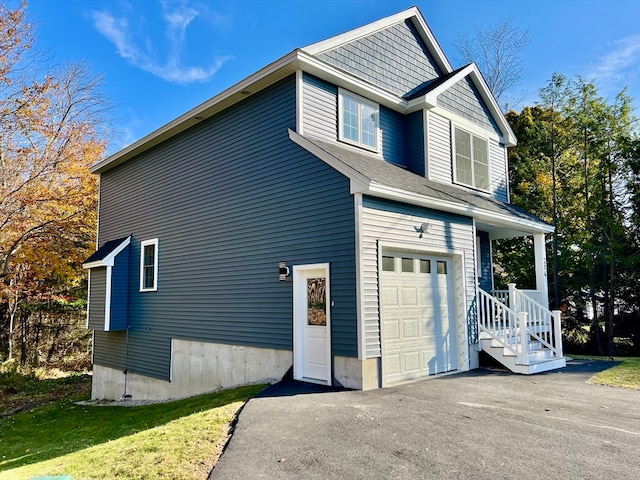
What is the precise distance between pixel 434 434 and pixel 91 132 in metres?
17.9

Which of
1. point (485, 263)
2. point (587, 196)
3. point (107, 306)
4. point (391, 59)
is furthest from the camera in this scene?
point (587, 196)

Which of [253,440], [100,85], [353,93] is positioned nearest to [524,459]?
[253,440]

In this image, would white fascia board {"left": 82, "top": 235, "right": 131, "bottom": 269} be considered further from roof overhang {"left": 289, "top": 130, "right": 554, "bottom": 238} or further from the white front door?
roof overhang {"left": 289, "top": 130, "right": 554, "bottom": 238}

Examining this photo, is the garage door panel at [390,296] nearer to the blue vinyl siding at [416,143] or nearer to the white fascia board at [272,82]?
the blue vinyl siding at [416,143]

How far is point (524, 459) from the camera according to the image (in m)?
4.13

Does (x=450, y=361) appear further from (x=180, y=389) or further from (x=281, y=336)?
(x=180, y=389)

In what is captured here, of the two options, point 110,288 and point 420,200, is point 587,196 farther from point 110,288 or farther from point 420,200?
point 110,288

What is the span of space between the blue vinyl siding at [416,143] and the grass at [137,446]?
5764mm

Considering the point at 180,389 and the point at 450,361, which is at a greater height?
the point at 450,361

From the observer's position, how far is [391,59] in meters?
10.5

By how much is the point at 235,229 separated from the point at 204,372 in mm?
3315

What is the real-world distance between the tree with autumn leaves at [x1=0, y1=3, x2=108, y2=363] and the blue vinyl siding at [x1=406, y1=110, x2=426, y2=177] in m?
12.3

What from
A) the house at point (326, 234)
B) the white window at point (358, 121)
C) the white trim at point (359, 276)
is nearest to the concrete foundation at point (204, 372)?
the house at point (326, 234)

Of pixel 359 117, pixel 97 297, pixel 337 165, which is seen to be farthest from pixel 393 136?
pixel 97 297
